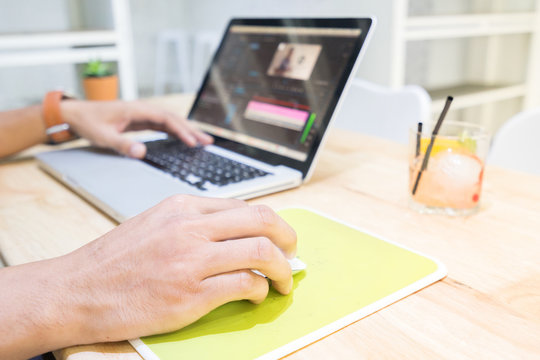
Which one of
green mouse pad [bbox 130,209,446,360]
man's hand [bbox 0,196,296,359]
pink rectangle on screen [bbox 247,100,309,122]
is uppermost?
pink rectangle on screen [bbox 247,100,309,122]

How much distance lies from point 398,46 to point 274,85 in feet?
Answer: 4.20

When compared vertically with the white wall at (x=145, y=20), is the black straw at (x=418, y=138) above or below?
below

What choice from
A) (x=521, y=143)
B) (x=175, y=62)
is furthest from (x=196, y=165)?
(x=175, y=62)

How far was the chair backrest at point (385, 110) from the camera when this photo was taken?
4.29ft

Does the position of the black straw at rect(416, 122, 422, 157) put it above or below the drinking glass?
above

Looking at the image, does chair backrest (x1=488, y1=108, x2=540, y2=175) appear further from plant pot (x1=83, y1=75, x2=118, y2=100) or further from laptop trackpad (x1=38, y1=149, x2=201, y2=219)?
plant pot (x1=83, y1=75, x2=118, y2=100)

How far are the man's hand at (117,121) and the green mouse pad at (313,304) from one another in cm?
45

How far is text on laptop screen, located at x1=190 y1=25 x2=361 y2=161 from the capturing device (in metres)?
0.81

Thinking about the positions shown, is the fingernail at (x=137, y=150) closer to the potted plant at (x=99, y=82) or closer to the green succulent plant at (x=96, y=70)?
the potted plant at (x=99, y=82)

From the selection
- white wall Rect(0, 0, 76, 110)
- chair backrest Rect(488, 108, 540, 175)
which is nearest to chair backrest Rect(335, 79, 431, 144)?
chair backrest Rect(488, 108, 540, 175)

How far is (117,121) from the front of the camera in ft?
3.21

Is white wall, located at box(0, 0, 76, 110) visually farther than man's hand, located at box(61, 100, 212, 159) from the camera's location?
Yes

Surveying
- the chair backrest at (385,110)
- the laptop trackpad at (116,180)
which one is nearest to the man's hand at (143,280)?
the laptop trackpad at (116,180)

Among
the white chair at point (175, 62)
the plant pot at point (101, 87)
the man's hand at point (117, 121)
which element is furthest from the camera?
the white chair at point (175, 62)
